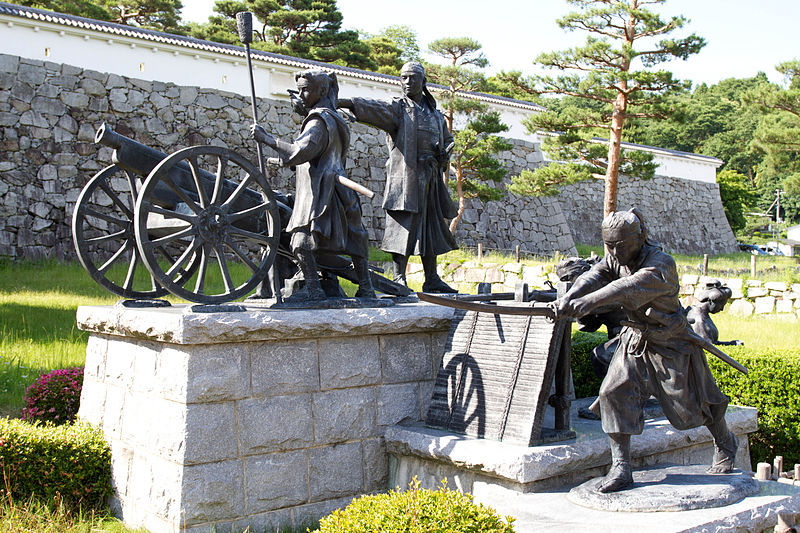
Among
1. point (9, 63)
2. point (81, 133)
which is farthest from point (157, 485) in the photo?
point (9, 63)

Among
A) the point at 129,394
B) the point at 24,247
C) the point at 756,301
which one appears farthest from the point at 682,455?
the point at 24,247

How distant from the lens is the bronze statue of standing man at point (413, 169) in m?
6.14

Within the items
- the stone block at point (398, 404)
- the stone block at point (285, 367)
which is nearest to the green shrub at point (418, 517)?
the stone block at point (285, 367)

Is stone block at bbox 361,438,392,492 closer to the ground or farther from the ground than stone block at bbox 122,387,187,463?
closer to the ground

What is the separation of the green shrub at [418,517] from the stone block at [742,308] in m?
11.0

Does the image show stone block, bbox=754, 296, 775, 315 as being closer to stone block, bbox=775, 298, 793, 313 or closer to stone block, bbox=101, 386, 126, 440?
stone block, bbox=775, 298, 793, 313

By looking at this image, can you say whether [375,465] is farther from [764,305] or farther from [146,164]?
[764,305]

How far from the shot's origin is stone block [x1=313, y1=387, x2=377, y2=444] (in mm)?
4672

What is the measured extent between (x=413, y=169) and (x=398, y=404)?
6.76 feet

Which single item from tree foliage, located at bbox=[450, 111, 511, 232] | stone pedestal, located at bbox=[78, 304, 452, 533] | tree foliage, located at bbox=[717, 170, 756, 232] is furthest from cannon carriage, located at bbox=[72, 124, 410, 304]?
tree foliage, located at bbox=[717, 170, 756, 232]

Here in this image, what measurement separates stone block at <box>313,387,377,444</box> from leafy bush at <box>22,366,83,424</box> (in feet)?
7.39

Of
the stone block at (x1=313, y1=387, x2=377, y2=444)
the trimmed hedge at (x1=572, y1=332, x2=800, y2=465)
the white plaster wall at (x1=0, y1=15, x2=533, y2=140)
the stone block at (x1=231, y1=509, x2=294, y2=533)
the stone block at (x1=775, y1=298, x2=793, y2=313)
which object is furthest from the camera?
the white plaster wall at (x1=0, y1=15, x2=533, y2=140)

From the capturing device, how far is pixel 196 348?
423 centimetres

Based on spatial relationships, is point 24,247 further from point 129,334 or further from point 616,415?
point 616,415
